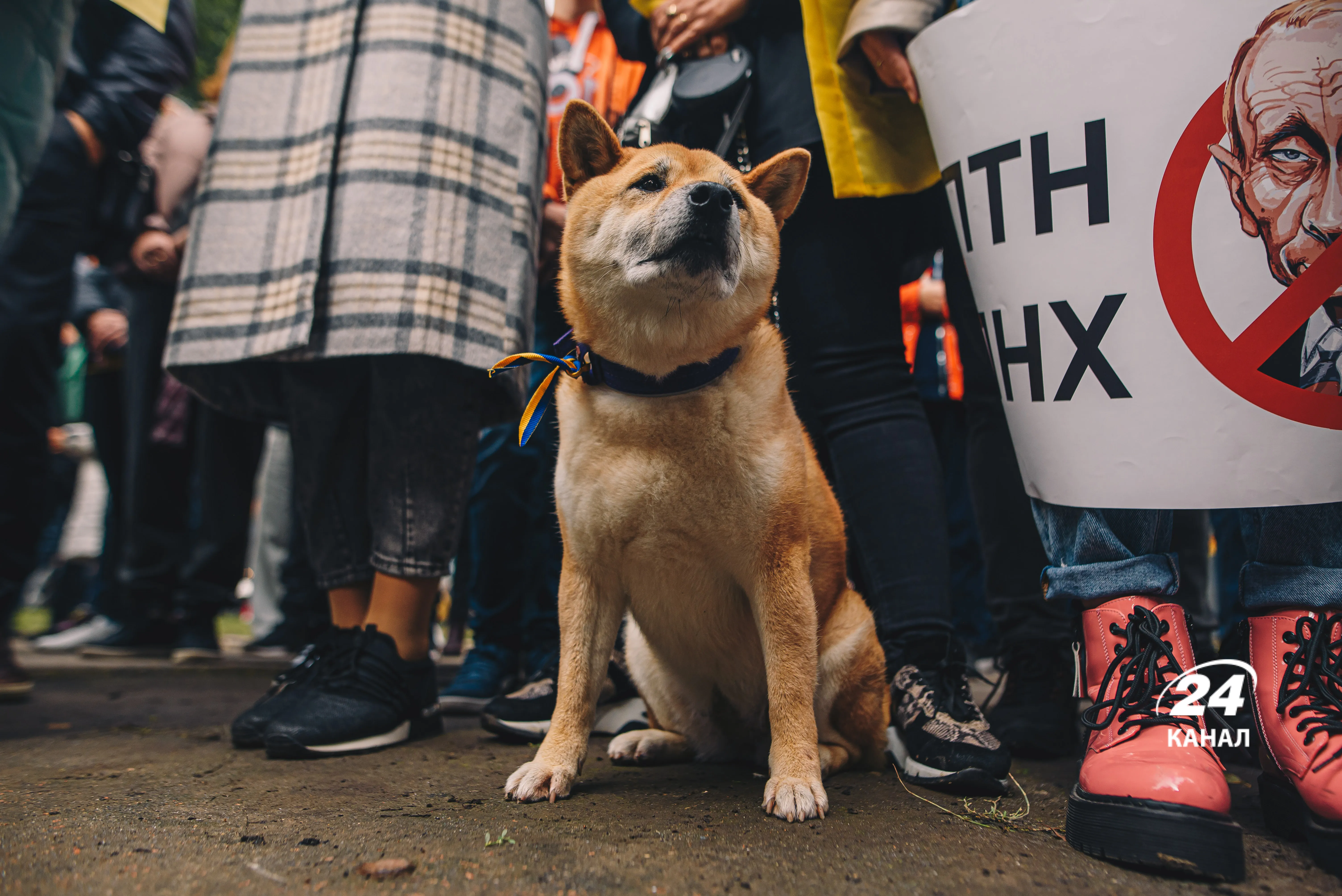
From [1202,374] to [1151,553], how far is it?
351 millimetres

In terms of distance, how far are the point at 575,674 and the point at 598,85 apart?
231 centimetres

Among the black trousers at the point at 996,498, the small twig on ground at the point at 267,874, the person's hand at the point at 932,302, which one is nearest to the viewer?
the small twig on ground at the point at 267,874

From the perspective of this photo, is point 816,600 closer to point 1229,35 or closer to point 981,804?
point 981,804

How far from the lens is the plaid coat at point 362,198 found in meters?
1.97

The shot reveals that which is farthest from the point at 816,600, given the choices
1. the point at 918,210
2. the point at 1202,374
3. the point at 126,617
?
the point at 126,617

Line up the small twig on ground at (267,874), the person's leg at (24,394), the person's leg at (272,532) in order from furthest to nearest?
the person's leg at (272,532) → the person's leg at (24,394) → the small twig on ground at (267,874)

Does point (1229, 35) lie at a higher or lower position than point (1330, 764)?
higher

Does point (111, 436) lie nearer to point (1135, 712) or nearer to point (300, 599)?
point (300, 599)

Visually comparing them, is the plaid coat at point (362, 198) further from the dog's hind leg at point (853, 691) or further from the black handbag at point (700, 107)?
the dog's hind leg at point (853, 691)

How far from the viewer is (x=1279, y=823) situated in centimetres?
129

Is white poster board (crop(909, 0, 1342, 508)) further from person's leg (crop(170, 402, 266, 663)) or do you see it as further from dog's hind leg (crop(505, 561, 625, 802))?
person's leg (crop(170, 402, 266, 663))

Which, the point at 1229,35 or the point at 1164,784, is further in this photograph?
the point at 1229,35

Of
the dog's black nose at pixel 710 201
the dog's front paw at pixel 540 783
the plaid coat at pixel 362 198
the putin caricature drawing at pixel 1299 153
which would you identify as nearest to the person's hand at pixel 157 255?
the plaid coat at pixel 362 198

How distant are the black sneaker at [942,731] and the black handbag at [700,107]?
4.66 ft
